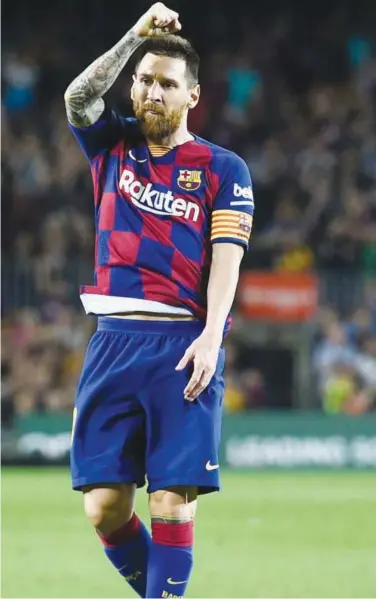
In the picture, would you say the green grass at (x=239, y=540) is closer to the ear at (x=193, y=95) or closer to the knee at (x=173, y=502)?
the knee at (x=173, y=502)

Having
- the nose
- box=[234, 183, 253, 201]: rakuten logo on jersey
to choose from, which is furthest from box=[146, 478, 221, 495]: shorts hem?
the nose

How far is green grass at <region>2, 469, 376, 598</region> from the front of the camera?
757 centimetres

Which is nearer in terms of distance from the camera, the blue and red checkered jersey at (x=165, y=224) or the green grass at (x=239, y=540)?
the blue and red checkered jersey at (x=165, y=224)

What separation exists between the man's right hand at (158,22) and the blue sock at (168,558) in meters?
1.97

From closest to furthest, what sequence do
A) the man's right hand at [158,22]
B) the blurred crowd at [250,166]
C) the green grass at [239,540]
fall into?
1. the man's right hand at [158,22]
2. the green grass at [239,540]
3. the blurred crowd at [250,166]

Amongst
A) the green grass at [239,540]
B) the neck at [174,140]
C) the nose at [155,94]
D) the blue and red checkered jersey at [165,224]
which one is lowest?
the green grass at [239,540]

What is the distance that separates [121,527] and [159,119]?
5.64 ft

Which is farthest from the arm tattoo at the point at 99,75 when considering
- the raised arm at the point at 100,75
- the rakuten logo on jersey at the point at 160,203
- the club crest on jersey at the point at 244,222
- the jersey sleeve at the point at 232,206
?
the club crest on jersey at the point at 244,222

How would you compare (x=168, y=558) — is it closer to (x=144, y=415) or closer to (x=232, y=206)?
(x=144, y=415)

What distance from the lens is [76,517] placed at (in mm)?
11531

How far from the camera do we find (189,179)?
5.68 m

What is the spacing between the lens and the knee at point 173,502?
5496 millimetres

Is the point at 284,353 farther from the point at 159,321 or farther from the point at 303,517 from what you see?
the point at 159,321

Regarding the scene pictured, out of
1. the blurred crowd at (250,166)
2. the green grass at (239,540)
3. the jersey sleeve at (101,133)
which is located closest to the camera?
the jersey sleeve at (101,133)
